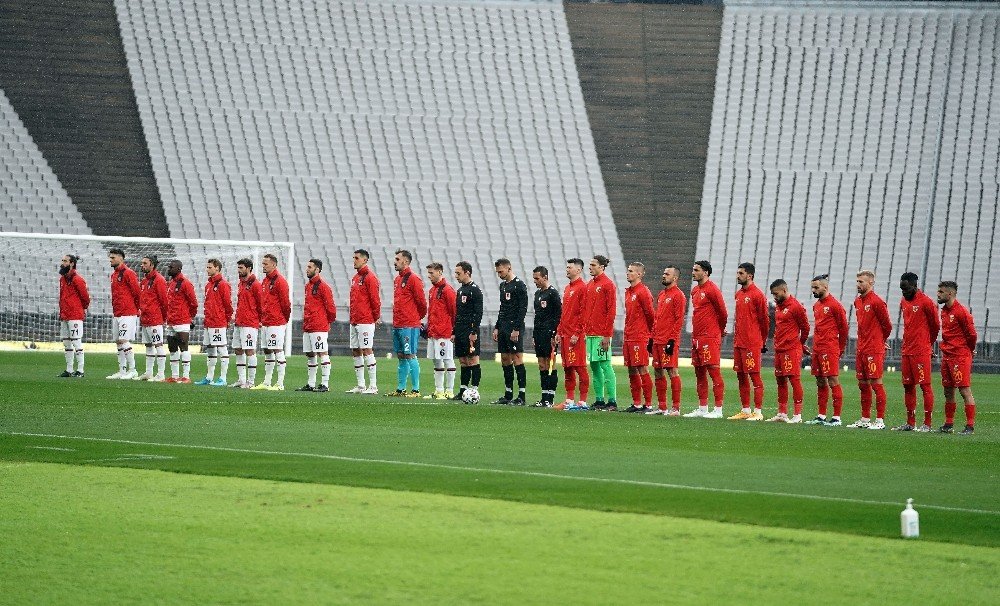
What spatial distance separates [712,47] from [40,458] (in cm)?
4200

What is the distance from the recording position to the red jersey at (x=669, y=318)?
2014 cm

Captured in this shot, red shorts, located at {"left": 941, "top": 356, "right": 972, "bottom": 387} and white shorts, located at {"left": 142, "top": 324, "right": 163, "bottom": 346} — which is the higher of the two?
red shorts, located at {"left": 941, "top": 356, "right": 972, "bottom": 387}

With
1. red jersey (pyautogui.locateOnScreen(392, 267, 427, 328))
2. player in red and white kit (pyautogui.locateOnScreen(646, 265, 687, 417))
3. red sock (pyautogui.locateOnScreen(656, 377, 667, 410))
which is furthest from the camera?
red jersey (pyautogui.locateOnScreen(392, 267, 427, 328))

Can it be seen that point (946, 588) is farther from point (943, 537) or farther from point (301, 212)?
point (301, 212)

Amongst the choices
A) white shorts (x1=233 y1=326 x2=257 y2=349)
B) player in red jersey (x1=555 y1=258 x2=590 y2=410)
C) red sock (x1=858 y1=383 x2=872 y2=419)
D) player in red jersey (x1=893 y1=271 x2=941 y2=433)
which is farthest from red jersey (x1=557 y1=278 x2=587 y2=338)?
white shorts (x1=233 y1=326 x2=257 y2=349)

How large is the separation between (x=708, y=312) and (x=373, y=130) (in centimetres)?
2917

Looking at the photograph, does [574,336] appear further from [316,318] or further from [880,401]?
[316,318]

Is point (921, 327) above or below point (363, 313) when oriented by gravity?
above

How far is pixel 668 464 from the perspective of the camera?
12805 mm

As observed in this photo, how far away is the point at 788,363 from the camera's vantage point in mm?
19562

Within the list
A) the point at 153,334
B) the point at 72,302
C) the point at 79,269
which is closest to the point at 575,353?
the point at 153,334

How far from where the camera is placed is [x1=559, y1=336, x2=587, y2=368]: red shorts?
20.7 metres

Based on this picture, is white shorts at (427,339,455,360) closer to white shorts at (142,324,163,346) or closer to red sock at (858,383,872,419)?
white shorts at (142,324,163,346)

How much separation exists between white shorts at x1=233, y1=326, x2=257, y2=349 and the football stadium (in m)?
0.12
